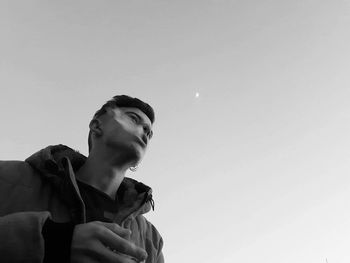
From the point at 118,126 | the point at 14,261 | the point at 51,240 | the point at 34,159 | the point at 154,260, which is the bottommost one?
the point at 14,261

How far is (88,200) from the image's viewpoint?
3.65 m

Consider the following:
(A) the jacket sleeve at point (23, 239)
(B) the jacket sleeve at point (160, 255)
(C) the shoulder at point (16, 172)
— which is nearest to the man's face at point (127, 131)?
(C) the shoulder at point (16, 172)

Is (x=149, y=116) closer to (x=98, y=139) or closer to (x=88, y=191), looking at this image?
(x=98, y=139)

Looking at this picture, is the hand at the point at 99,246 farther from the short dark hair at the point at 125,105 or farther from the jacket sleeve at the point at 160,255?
the short dark hair at the point at 125,105

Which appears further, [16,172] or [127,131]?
[127,131]

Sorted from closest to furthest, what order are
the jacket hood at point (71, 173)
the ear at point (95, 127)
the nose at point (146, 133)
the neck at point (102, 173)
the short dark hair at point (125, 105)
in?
the jacket hood at point (71, 173)
the neck at point (102, 173)
the nose at point (146, 133)
the ear at point (95, 127)
the short dark hair at point (125, 105)

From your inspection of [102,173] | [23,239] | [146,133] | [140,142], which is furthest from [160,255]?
[23,239]

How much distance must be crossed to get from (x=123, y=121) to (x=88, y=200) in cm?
126

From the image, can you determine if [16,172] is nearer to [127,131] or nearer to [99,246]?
[127,131]

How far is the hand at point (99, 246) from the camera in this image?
5.48 ft

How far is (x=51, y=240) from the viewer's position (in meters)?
1.81

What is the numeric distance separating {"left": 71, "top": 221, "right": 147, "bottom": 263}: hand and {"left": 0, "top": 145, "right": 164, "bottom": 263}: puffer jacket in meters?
0.23

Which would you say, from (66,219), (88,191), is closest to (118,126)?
(88,191)

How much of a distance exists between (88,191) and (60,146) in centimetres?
84
